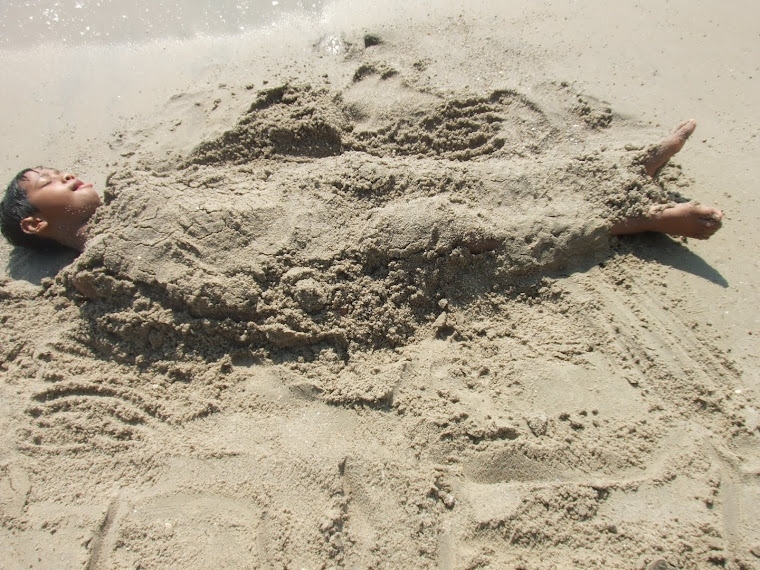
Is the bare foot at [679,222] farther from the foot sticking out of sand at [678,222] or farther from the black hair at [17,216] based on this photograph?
the black hair at [17,216]

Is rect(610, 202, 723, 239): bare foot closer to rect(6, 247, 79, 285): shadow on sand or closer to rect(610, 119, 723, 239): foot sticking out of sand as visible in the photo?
rect(610, 119, 723, 239): foot sticking out of sand

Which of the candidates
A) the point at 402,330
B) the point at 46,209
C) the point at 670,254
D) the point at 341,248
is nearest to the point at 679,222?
the point at 670,254

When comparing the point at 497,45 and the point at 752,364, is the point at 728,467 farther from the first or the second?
the point at 497,45

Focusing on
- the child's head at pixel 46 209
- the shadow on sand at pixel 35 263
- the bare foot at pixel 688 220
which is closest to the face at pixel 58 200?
the child's head at pixel 46 209

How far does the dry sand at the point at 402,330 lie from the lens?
5.98ft

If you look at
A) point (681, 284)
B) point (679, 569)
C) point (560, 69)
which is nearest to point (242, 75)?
point (560, 69)

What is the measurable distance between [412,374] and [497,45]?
7.52ft

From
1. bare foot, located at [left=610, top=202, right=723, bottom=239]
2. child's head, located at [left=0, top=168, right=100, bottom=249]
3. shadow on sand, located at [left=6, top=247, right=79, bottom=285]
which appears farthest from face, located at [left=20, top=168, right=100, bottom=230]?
bare foot, located at [left=610, top=202, right=723, bottom=239]

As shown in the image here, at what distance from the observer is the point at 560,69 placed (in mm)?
3172

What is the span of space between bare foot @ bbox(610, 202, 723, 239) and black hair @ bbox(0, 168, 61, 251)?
2.89 m

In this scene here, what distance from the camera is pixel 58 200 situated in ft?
8.87

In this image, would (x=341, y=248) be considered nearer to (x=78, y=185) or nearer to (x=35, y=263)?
(x=78, y=185)

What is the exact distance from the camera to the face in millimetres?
2693

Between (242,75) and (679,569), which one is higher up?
(242,75)
